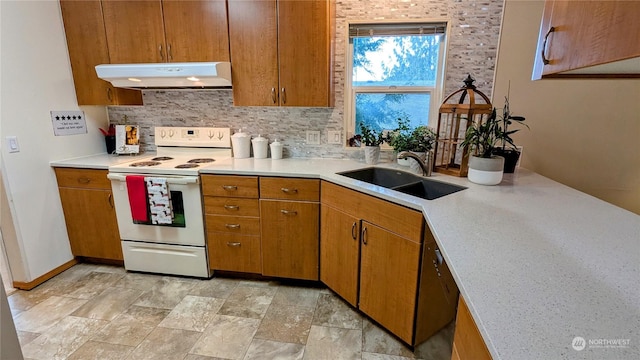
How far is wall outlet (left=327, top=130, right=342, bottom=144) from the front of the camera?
8.16ft

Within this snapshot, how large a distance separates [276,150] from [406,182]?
110 cm

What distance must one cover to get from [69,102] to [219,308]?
6.87ft

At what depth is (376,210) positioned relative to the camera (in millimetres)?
1652

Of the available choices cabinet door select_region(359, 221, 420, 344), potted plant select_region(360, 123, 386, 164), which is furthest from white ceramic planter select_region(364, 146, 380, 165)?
cabinet door select_region(359, 221, 420, 344)

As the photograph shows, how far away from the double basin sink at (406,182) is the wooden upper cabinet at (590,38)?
769mm

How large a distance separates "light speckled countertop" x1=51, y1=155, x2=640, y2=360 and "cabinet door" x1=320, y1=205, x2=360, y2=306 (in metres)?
0.42

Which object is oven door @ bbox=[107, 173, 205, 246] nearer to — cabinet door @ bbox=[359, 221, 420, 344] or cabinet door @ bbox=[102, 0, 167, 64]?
cabinet door @ bbox=[102, 0, 167, 64]

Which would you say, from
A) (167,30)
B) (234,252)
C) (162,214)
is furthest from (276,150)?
(167,30)

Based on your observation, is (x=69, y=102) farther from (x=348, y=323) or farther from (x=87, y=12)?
(x=348, y=323)

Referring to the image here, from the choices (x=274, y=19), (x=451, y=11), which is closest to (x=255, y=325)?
(x=274, y=19)

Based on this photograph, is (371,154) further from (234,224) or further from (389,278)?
(234,224)

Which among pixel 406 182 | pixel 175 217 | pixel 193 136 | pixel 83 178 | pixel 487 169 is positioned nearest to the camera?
pixel 487 169

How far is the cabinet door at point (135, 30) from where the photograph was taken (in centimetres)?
221

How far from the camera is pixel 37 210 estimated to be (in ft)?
7.45
